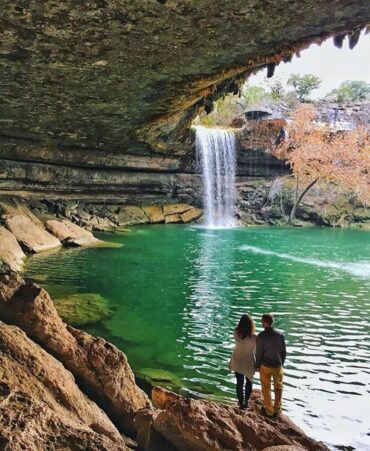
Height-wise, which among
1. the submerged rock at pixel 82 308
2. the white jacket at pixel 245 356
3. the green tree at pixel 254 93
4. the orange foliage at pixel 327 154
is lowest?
the submerged rock at pixel 82 308

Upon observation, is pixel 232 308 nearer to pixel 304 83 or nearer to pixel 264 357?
pixel 264 357

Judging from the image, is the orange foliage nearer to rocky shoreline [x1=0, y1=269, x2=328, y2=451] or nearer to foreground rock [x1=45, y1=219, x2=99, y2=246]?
foreground rock [x1=45, y1=219, x2=99, y2=246]

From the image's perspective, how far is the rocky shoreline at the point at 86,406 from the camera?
3.30m

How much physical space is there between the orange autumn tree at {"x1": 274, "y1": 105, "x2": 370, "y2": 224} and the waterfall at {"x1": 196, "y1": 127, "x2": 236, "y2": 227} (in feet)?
14.7

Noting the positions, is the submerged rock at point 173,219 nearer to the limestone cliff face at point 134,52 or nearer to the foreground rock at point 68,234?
the foreground rock at point 68,234

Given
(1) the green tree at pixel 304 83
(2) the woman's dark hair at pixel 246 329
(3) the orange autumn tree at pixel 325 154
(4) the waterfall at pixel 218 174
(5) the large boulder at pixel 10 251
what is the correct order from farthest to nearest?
(1) the green tree at pixel 304 83
(3) the orange autumn tree at pixel 325 154
(4) the waterfall at pixel 218 174
(5) the large boulder at pixel 10 251
(2) the woman's dark hair at pixel 246 329

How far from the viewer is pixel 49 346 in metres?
5.97

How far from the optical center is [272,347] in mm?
5664

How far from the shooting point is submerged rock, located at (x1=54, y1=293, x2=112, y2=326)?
10.6 meters

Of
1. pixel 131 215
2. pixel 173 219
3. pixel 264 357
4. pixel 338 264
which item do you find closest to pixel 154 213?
pixel 173 219

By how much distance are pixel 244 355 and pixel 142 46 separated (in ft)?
16.9

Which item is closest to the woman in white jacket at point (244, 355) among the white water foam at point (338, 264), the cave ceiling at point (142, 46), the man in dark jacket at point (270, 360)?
the man in dark jacket at point (270, 360)

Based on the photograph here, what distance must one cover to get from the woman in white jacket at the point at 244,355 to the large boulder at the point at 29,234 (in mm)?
15025

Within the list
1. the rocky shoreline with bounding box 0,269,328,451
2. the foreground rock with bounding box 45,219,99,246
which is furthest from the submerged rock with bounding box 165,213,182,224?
the rocky shoreline with bounding box 0,269,328,451
